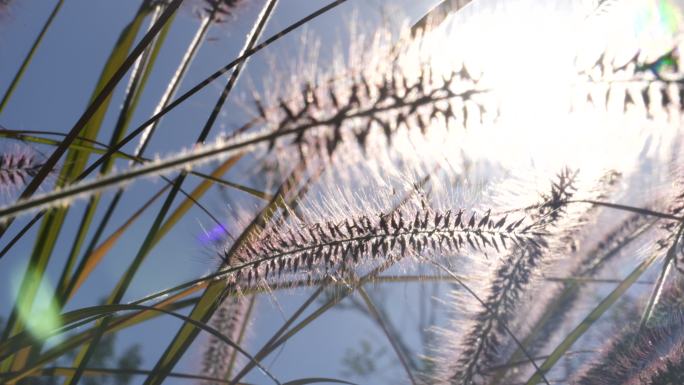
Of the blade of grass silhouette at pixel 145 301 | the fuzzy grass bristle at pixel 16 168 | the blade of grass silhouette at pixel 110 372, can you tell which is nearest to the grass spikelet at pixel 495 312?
the blade of grass silhouette at pixel 145 301

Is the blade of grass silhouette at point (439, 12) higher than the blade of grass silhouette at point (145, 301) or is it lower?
higher

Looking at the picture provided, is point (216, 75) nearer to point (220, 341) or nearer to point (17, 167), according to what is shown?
point (17, 167)

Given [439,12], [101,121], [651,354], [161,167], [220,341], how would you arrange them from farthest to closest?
[220,341] < [101,121] < [651,354] < [439,12] < [161,167]

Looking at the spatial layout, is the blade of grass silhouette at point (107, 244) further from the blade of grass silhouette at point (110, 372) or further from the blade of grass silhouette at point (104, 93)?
the blade of grass silhouette at point (104, 93)

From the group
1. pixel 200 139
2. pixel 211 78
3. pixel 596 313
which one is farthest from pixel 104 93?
pixel 596 313

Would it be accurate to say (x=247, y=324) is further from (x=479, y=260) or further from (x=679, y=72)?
(x=679, y=72)

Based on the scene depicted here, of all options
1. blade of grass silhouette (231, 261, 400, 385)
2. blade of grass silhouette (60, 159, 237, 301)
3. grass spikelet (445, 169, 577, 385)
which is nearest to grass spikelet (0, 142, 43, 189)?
blade of grass silhouette (60, 159, 237, 301)

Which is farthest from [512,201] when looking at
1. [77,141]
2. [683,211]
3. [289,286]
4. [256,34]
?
[77,141]

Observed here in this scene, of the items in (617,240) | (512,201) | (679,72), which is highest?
(679,72)

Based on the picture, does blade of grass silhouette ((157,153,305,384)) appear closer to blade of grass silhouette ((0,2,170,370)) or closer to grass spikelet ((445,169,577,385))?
blade of grass silhouette ((0,2,170,370))

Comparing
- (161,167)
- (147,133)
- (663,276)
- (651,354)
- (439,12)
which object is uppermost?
(439,12)

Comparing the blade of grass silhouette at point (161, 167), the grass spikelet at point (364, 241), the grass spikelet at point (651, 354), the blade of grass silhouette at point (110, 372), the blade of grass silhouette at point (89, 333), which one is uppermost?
the blade of grass silhouette at point (161, 167)

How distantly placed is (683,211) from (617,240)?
2.50ft

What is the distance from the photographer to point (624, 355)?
159cm
